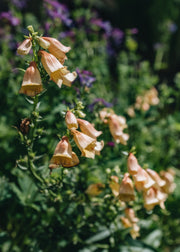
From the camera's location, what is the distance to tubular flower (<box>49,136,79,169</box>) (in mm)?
1100

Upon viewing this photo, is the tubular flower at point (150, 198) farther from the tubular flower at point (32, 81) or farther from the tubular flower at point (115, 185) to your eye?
the tubular flower at point (32, 81)

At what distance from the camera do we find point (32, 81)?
108cm

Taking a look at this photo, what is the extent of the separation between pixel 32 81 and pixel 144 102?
1.88 m

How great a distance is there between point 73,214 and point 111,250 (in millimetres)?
314

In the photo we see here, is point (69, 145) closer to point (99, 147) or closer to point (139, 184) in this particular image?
point (99, 147)

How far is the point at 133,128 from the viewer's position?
255 cm

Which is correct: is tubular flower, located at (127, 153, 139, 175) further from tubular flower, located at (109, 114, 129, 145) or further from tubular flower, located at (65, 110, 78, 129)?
tubular flower, located at (65, 110, 78, 129)

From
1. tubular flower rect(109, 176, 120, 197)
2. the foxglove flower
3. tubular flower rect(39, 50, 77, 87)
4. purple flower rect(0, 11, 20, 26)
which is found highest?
tubular flower rect(39, 50, 77, 87)

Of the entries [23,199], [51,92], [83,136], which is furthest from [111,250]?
[51,92]

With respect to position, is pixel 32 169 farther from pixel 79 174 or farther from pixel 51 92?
pixel 51 92

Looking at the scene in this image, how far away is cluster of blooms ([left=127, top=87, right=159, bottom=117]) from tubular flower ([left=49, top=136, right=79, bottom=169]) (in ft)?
4.94

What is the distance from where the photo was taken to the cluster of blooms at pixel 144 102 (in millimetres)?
2648

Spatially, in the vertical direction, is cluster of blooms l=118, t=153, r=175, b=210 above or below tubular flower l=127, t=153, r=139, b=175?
below

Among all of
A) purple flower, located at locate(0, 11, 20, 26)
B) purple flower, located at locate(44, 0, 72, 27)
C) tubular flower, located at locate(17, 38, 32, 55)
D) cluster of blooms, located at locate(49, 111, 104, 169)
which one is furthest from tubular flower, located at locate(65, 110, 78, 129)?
purple flower, located at locate(0, 11, 20, 26)
